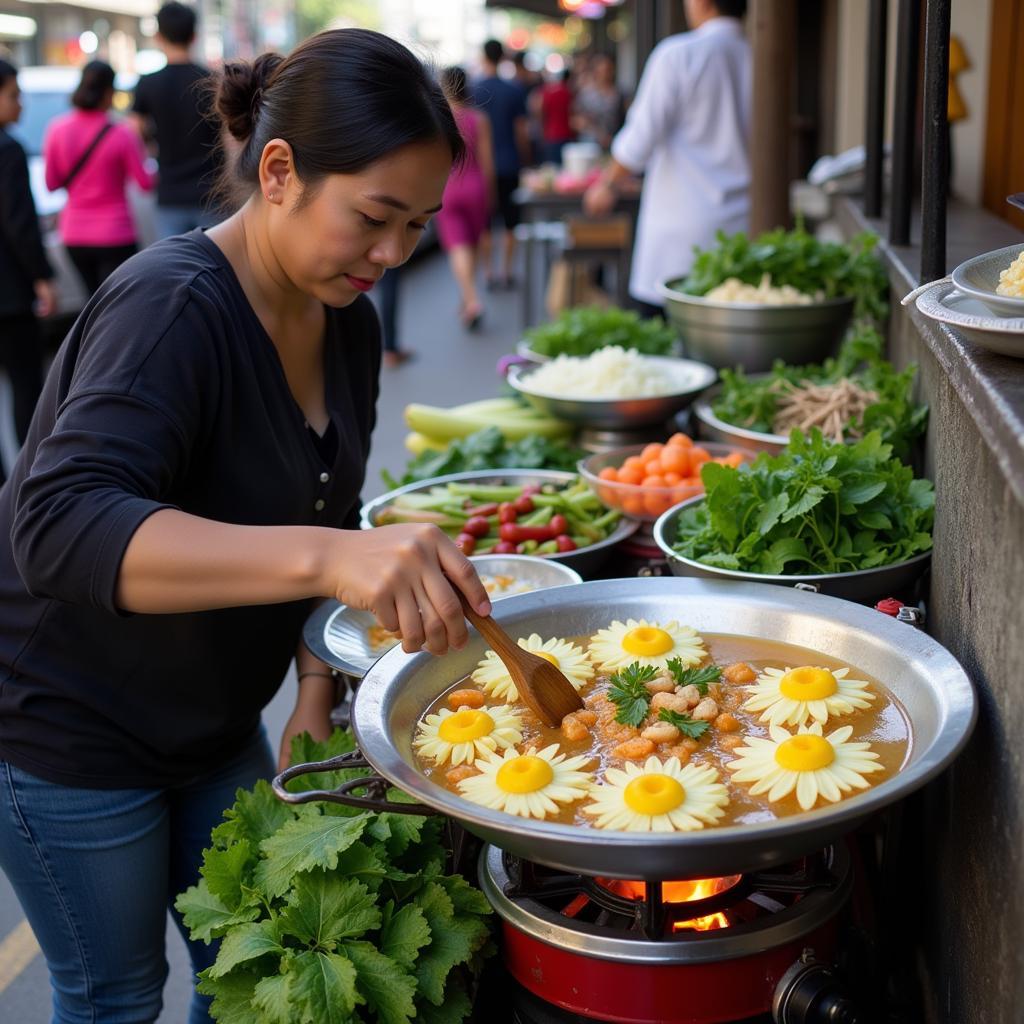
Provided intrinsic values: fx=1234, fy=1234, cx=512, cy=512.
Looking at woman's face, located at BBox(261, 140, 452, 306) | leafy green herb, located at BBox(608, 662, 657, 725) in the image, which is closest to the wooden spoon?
leafy green herb, located at BBox(608, 662, 657, 725)

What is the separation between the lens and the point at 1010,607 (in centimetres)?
156

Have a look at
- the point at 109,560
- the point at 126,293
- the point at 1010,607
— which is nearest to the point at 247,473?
the point at 126,293

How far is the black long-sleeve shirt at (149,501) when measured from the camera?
170cm

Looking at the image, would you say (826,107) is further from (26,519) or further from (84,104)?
(26,519)

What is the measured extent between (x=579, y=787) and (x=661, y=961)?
0.83 ft

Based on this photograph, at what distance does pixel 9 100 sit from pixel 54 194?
15.8 ft

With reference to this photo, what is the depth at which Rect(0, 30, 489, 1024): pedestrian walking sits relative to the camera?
5.51 ft

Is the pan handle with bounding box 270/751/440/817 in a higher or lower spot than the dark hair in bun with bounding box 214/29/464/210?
lower

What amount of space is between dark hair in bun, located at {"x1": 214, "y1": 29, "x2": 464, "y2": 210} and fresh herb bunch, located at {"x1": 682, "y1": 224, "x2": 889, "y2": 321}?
1.94 metres

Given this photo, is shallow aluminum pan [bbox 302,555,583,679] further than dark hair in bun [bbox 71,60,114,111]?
No

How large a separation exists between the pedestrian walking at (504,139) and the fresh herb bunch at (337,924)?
42.2 feet

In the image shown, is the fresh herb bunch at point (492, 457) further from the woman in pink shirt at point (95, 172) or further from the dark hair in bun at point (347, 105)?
the woman in pink shirt at point (95, 172)

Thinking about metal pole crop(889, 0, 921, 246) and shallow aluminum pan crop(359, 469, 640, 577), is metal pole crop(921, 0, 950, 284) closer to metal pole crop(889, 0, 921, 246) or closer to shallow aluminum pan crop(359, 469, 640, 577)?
metal pole crop(889, 0, 921, 246)

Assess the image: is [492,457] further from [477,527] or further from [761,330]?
[761,330]
